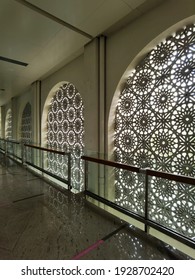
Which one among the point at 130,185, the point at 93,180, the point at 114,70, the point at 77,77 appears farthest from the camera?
the point at 77,77

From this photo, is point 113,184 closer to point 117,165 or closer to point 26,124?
point 117,165

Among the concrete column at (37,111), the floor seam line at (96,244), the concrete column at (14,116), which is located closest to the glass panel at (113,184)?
the floor seam line at (96,244)

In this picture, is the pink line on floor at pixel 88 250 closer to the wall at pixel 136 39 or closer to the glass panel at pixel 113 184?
the glass panel at pixel 113 184

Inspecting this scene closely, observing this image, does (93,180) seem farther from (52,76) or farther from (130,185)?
Answer: (52,76)

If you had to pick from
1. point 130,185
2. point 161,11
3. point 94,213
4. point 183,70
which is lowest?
point 94,213

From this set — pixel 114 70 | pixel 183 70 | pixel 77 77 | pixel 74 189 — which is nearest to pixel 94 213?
pixel 74 189

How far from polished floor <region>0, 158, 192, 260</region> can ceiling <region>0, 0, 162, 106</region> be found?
314cm

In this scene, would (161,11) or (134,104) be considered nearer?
(161,11)

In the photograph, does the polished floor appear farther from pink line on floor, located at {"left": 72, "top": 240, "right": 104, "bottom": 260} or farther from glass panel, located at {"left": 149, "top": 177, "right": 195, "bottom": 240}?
glass panel, located at {"left": 149, "top": 177, "right": 195, "bottom": 240}

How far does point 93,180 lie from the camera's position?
3.28m

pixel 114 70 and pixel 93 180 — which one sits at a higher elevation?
pixel 114 70

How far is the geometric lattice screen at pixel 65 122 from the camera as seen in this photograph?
5402 mm

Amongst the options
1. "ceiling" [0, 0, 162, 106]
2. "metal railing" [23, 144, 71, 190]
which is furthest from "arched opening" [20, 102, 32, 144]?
"ceiling" [0, 0, 162, 106]
